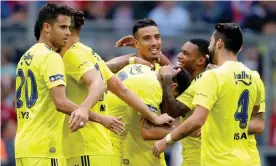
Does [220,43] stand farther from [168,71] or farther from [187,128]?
[168,71]

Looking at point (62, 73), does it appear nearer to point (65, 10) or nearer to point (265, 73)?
point (65, 10)

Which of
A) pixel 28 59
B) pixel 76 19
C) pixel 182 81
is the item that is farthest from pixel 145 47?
pixel 28 59

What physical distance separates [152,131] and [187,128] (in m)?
1.12

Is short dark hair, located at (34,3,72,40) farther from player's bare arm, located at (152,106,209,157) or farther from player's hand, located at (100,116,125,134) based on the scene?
player's bare arm, located at (152,106,209,157)

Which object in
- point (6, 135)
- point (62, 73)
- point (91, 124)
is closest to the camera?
point (62, 73)

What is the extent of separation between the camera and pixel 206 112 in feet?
37.8

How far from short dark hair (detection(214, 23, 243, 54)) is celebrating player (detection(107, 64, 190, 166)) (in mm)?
1289

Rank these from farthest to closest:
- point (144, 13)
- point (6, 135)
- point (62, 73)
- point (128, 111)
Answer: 1. point (144, 13)
2. point (6, 135)
3. point (128, 111)
4. point (62, 73)

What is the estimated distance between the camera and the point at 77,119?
11.1m

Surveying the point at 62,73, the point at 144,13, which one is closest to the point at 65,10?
the point at 62,73

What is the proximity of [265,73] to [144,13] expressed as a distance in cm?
315

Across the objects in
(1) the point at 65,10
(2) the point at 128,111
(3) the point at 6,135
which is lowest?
(3) the point at 6,135

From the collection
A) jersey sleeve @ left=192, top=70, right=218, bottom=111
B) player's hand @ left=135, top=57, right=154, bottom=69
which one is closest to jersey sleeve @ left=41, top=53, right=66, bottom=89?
jersey sleeve @ left=192, top=70, right=218, bottom=111

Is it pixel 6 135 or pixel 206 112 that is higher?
pixel 206 112
